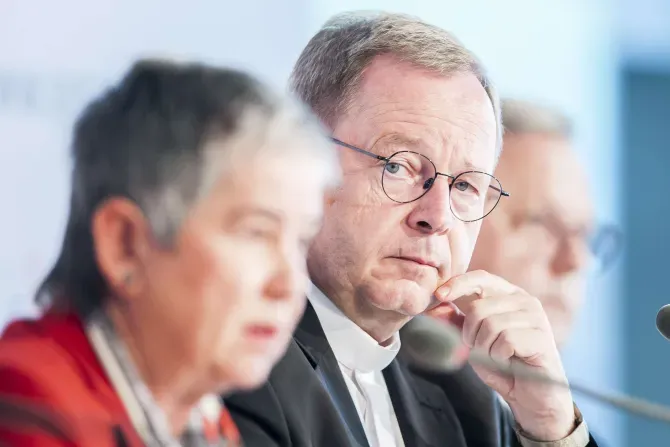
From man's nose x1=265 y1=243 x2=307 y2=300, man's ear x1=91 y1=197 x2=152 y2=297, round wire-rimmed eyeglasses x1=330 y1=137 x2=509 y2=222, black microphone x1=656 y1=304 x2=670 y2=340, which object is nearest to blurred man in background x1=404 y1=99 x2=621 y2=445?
round wire-rimmed eyeglasses x1=330 y1=137 x2=509 y2=222

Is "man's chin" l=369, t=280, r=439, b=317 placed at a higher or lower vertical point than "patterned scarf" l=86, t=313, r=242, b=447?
lower

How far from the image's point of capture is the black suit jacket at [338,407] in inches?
48.9

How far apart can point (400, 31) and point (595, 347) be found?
4.44 ft

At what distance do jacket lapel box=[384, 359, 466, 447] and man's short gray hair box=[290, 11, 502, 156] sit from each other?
1.42 feet

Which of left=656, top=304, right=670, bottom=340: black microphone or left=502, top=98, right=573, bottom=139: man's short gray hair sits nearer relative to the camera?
left=656, top=304, right=670, bottom=340: black microphone

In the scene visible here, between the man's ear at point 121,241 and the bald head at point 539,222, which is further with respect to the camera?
the bald head at point 539,222

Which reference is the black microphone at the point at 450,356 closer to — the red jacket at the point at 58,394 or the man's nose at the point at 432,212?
the man's nose at the point at 432,212

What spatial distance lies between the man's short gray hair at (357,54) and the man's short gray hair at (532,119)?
235 mm

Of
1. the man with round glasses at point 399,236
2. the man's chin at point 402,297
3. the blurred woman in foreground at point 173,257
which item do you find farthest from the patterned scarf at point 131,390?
the man's chin at point 402,297

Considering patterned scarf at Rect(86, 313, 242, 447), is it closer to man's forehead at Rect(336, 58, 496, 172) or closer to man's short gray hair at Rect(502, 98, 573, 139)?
man's forehead at Rect(336, 58, 496, 172)

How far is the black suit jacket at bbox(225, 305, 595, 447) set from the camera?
1241 millimetres

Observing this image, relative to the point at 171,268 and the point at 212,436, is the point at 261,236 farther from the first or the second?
the point at 212,436

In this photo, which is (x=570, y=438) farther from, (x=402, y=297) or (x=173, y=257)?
(x=173, y=257)

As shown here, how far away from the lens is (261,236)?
105 cm
